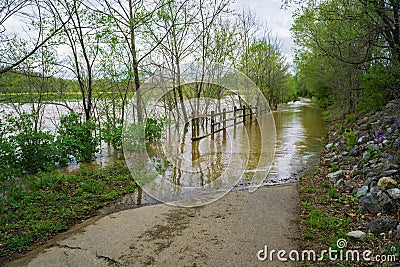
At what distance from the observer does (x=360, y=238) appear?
2945 millimetres

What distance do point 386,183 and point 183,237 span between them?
2561 mm

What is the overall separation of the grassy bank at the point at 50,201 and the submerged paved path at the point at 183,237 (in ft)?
1.09

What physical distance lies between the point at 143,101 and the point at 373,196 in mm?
4173

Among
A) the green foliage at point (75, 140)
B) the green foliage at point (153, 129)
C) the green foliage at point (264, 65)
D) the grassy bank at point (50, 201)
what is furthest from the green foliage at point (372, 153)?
the green foliage at point (264, 65)

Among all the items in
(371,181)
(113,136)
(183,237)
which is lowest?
(183,237)

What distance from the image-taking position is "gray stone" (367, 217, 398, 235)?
9.65 ft

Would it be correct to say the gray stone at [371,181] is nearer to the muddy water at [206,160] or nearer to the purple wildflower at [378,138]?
the purple wildflower at [378,138]

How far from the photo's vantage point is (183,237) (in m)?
3.35

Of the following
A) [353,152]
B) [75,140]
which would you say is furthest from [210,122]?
[353,152]

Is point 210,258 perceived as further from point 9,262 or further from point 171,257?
point 9,262

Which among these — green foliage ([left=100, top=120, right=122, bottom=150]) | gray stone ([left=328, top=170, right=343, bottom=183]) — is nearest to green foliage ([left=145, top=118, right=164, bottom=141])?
green foliage ([left=100, top=120, right=122, bottom=150])

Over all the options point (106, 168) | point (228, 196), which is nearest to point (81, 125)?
point (106, 168)

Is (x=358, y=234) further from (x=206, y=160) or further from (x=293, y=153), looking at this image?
(x=293, y=153)

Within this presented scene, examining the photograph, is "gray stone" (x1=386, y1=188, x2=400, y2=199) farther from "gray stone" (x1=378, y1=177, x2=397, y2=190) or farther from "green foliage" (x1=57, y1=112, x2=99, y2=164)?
"green foliage" (x1=57, y1=112, x2=99, y2=164)
